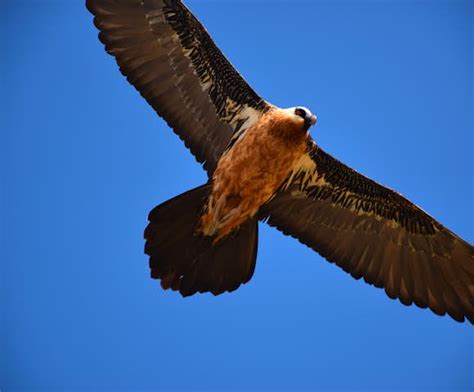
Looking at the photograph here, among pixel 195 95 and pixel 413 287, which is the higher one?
pixel 195 95

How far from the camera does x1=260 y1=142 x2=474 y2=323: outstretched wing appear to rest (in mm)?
9969

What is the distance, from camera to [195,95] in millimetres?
9438

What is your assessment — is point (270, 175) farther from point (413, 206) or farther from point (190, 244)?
point (413, 206)

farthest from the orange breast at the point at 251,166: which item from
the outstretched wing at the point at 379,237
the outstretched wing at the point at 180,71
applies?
the outstretched wing at the point at 379,237

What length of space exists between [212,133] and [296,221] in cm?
162

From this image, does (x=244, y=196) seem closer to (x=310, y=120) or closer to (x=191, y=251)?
(x=191, y=251)

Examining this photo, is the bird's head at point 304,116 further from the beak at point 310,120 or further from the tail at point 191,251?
the tail at point 191,251

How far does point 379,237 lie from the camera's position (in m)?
10.3

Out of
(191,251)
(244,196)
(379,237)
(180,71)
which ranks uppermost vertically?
(180,71)

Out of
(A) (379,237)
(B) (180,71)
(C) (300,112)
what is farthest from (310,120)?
(A) (379,237)

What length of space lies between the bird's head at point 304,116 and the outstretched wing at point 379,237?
1055mm

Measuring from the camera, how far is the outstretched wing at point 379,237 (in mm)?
9969

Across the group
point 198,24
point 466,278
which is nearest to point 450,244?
point 466,278

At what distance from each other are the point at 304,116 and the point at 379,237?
7.40ft
